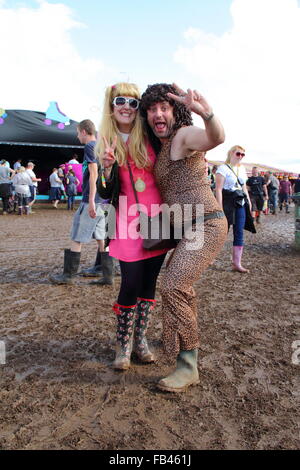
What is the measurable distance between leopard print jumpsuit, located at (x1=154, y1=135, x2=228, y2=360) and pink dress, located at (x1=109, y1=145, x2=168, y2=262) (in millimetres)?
115

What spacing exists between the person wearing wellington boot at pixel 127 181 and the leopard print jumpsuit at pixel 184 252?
5.3 inches

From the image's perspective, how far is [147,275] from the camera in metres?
2.61

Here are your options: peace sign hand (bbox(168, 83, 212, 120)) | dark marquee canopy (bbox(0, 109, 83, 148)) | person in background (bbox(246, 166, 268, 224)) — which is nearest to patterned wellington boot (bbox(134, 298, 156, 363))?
peace sign hand (bbox(168, 83, 212, 120))

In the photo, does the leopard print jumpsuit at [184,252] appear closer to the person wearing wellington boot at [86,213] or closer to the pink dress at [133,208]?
the pink dress at [133,208]

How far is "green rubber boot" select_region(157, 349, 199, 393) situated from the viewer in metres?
2.29

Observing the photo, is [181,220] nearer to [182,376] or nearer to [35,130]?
[182,376]

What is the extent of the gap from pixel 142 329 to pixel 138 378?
0.34 metres

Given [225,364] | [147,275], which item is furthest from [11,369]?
[225,364]

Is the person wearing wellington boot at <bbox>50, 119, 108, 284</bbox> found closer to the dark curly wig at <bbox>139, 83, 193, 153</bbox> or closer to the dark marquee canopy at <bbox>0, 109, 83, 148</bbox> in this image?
the dark curly wig at <bbox>139, 83, 193, 153</bbox>

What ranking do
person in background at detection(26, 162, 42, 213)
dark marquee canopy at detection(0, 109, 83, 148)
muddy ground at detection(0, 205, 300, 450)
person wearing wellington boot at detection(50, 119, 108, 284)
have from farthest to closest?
dark marquee canopy at detection(0, 109, 83, 148)
person in background at detection(26, 162, 42, 213)
person wearing wellington boot at detection(50, 119, 108, 284)
muddy ground at detection(0, 205, 300, 450)

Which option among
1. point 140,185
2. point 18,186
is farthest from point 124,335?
point 18,186
